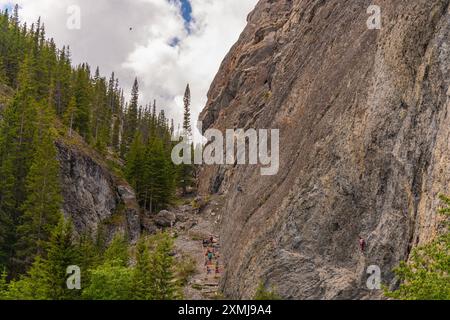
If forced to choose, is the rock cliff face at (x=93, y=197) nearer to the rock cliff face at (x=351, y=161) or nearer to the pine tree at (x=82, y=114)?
the pine tree at (x=82, y=114)

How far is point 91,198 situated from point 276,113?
31.2 metres

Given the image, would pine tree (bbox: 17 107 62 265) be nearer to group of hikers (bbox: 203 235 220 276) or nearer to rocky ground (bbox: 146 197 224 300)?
rocky ground (bbox: 146 197 224 300)

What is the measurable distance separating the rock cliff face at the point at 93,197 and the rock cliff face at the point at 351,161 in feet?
83.6

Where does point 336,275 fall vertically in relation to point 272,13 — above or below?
below

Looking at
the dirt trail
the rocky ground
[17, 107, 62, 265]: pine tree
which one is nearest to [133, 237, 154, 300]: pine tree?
the rocky ground

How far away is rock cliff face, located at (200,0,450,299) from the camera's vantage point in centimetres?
1906

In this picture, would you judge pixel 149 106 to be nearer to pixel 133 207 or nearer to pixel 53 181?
pixel 133 207

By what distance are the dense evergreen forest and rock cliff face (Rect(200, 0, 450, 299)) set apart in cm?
711

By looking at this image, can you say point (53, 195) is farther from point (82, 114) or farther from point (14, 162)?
point (82, 114)

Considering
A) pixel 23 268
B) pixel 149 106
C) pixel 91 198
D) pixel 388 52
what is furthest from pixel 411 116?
pixel 149 106

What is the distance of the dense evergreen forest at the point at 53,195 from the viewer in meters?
22.6

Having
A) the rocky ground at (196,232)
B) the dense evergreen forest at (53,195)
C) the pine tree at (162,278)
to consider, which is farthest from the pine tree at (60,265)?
the rocky ground at (196,232)

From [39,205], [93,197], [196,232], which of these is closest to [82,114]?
[93,197]

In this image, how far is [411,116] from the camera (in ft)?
66.2
